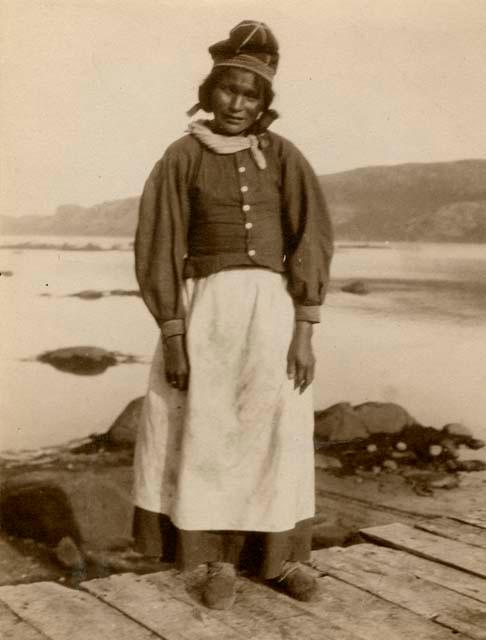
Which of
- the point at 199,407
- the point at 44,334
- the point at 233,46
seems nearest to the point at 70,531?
the point at 44,334

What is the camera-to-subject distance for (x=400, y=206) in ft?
12.9

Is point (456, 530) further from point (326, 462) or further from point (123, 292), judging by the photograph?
point (123, 292)

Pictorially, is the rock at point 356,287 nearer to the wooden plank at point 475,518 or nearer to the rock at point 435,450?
the rock at point 435,450

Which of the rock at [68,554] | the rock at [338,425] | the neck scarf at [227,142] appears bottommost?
the rock at [68,554]

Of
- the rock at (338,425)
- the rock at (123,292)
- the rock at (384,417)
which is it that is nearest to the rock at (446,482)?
the rock at (384,417)

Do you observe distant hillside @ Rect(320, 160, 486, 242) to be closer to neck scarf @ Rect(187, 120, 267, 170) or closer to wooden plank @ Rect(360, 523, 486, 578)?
neck scarf @ Rect(187, 120, 267, 170)

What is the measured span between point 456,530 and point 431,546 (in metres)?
0.26

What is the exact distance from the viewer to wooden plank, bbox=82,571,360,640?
2.28 metres

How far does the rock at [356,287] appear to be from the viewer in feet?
12.5

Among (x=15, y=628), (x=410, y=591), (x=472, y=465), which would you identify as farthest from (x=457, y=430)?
(x=15, y=628)

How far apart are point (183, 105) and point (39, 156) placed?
598 millimetres

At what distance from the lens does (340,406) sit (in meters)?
3.74

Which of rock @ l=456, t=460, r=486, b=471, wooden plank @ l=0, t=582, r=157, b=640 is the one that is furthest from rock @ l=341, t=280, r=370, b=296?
wooden plank @ l=0, t=582, r=157, b=640

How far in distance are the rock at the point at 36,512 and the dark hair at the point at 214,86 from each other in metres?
1.76
